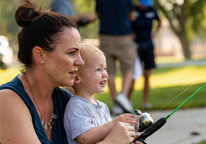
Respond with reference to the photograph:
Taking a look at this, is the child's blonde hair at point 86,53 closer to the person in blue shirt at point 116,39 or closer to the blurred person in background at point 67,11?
the blurred person in background at point 67,11

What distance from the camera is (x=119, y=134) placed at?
1.94 metres

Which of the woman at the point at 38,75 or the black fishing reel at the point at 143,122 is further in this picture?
the black fishing reel at the point at 143,122

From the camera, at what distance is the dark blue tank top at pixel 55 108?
1951 millimetres

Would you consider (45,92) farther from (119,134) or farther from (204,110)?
(204,110)

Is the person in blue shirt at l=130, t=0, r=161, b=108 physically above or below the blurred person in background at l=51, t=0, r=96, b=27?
below

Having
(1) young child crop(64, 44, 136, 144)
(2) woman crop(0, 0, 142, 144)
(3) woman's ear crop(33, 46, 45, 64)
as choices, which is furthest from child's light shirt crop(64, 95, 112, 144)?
(3) woman's ear crop(33, 46, 45, 64)

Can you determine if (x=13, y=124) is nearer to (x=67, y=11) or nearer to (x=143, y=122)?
(x=143, y=122)

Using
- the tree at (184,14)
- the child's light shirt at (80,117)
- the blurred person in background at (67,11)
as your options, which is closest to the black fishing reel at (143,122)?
the child's light shirt at (80,117)

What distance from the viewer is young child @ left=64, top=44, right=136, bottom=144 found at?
2.02 m

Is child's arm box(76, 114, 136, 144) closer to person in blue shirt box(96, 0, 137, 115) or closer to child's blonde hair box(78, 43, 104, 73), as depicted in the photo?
child's blonde hair box(78, 43, 104, 73)

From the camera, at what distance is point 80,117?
205 centimetres

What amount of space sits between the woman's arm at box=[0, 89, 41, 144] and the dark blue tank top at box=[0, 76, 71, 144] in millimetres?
75

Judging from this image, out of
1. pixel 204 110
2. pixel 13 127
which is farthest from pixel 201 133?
pixel 13 127

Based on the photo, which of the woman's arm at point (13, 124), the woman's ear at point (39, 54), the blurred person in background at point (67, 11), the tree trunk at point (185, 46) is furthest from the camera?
the tree trunk at point (185, 46)
